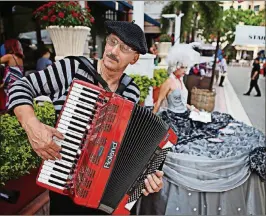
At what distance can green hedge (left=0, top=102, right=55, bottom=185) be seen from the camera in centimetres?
199

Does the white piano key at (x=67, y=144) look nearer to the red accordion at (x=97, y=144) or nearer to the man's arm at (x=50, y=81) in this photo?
the red accordion at (x=97, y=144)

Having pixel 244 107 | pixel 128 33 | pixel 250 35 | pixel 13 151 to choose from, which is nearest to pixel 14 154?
pixel 13 151

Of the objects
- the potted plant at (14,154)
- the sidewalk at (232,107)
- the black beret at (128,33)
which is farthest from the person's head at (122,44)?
the sidewalk at (232,107)

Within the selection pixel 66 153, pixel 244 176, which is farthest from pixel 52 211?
pixel 244 176

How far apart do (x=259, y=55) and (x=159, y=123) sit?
29.3 feet

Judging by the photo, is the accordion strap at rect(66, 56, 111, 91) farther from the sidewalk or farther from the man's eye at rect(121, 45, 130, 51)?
the sidewalk

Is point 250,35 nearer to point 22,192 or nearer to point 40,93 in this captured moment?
point 22,192

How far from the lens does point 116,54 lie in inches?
55.2

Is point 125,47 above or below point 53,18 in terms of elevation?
below

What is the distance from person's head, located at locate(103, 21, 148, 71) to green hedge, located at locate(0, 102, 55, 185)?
0.97 m

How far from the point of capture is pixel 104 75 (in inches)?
57.7

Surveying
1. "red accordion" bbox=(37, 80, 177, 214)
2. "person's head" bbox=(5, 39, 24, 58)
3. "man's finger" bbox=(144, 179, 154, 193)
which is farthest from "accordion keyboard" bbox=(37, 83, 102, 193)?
"person's head" bbox=(5, 39, 24, 58)

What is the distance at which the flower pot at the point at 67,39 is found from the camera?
3.15 metres

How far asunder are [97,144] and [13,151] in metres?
1.02
